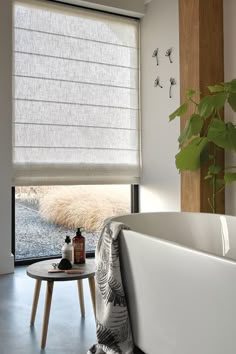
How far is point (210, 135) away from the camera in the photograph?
2.87 meters

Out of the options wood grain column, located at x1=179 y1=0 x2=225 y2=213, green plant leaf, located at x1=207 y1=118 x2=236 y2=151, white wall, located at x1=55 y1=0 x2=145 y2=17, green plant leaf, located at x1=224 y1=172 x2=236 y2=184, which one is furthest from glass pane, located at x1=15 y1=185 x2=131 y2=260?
white wall, located at x1=55 y1=0 x2=145 y2=17

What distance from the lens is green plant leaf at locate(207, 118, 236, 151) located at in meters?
2.82

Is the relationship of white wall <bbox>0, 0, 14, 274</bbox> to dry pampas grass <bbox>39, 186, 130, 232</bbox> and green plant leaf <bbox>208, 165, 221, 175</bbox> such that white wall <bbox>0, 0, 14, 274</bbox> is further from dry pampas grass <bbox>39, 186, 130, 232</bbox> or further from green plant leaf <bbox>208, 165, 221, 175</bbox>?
green plant leaf <bbox>208, 165, 221, 175</bbox>

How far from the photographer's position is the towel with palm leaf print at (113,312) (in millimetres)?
2062

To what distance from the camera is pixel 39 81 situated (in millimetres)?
3916

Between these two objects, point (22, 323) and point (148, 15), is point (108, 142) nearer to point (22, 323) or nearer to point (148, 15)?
point (148, 15)

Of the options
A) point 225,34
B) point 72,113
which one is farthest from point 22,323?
point 225,34

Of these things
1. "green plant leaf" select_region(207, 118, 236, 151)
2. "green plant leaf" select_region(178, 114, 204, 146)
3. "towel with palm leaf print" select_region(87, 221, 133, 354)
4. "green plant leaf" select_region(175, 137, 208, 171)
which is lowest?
"towel with palm leaf print" select_region(87, 221, 133, 354)

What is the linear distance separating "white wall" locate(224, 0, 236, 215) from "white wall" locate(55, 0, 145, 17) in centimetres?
123

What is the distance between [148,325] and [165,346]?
0.15 meters

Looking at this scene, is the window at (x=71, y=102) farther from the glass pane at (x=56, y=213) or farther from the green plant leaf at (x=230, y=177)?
the green plant leaf at (x=230, y=177)

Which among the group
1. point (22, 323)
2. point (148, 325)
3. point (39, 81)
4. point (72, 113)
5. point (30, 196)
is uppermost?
point (39, 81)

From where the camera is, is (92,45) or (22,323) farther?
(92,45)

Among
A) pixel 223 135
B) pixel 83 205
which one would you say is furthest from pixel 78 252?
pixel 83 205
